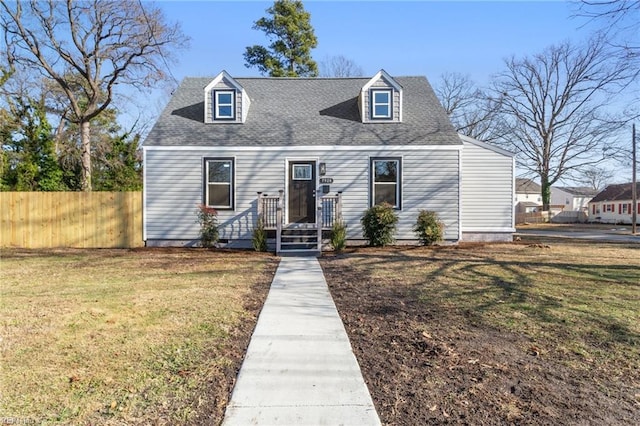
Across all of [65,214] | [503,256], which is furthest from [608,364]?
[65,214]

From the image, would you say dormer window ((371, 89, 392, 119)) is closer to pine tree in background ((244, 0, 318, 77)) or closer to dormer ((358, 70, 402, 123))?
dormer ((358, 70, 402, 123))

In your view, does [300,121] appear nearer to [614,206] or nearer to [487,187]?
[487,187]

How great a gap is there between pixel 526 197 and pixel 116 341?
257 ft

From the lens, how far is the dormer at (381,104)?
12.7 meters

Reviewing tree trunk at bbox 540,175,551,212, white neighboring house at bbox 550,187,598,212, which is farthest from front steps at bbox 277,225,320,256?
white neighboring house at bbox 550,187,598,212

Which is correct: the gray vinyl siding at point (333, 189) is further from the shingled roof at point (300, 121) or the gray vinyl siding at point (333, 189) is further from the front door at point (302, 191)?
the shingled roof at point (300, 121)

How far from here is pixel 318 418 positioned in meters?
2.50

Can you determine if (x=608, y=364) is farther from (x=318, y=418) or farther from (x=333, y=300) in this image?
(x=333, y=300)

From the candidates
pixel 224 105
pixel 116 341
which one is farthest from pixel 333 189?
pixel 116 341

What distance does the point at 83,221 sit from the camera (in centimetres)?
1236

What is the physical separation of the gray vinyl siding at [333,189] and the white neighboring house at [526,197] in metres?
34.1

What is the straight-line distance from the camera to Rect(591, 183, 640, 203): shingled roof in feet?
130

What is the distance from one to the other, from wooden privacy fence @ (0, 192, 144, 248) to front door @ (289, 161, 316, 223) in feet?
15.9

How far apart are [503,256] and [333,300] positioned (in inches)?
220
